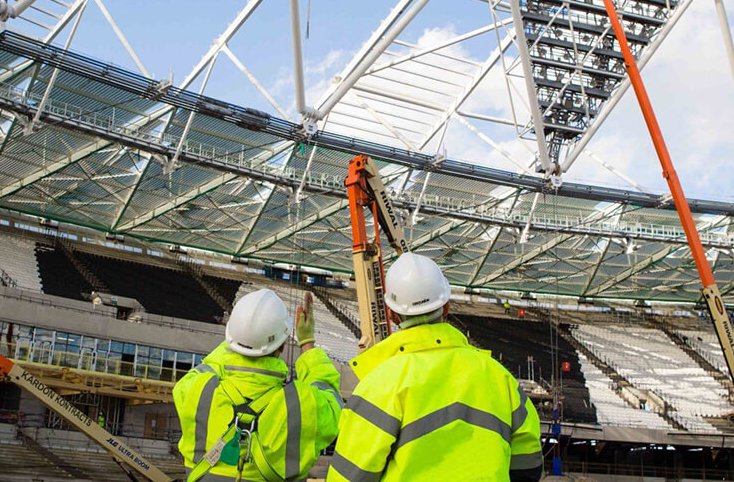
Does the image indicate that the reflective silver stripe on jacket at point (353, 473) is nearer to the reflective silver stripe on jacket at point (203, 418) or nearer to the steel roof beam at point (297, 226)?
the reflective silver stripe on jacket at point (203, 418)

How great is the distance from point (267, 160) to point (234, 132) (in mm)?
2227

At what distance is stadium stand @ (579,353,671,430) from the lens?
41250 millimetres

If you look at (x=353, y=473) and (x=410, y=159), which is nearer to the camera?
(x=353, y=473)

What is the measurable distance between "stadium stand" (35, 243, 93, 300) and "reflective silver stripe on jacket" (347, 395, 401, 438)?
34.6 m

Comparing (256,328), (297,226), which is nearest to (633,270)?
(297,226)

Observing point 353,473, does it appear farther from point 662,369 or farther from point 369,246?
point 662,369

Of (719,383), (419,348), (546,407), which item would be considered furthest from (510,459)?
(719,383)

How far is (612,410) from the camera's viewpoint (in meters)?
42.5

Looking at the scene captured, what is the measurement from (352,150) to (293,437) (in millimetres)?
29171

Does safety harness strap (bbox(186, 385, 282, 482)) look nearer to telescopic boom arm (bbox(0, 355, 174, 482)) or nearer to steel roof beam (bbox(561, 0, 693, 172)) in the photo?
telescopic boom arm (bbox(0, 355, 174, 482))

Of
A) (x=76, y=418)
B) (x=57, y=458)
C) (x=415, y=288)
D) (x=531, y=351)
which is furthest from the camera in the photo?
(x=531, y=351)

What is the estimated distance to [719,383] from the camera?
46969 millimetres

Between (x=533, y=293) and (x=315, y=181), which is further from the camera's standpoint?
(x=533, y=293)

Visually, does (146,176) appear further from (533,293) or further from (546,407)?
(533,293)
